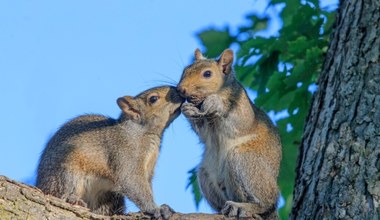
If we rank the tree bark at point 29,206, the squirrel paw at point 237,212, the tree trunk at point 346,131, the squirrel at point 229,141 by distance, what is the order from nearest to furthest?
the tree bark at point 29,206, the tree trunk at point 346,131, the squirrel paw at point 237,212, the squirrel at point 229,141

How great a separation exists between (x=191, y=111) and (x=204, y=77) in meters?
0.39

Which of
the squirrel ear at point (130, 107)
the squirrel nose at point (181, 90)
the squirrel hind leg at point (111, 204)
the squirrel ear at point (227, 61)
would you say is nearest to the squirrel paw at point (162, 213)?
the squirrel hind leg at point (111, 204)

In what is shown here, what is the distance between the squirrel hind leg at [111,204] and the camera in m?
6.21

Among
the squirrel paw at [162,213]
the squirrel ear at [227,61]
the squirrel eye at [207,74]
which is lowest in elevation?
the squirrel paw at [162,213]

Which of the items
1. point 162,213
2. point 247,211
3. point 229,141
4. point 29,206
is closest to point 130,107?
point 229,141

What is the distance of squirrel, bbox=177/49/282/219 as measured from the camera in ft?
19.9

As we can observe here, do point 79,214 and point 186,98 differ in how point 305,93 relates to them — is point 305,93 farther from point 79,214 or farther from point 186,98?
point 79,214

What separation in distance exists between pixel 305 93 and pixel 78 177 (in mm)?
2649

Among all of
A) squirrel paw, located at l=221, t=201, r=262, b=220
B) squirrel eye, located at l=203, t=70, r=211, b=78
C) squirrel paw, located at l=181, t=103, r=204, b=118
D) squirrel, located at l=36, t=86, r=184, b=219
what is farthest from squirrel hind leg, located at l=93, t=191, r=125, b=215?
squirrel eye, located at l=203, t=70, r=211, b=78

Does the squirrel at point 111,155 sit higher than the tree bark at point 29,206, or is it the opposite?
the squirrel at point 111,155

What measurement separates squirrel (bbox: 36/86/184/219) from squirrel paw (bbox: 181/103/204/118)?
0.31m

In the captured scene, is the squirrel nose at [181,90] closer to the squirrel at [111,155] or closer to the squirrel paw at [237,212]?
the squirrel at [111,155]

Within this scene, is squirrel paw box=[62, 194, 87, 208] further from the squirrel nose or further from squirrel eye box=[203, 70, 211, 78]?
squirrel eye box=[203, 70, 211, 78]

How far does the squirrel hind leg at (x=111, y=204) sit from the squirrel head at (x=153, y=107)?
0.70m
